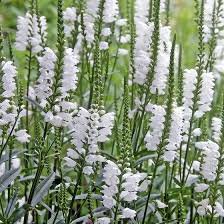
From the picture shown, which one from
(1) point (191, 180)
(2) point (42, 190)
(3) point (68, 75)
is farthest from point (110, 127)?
(1) point (191, 180)

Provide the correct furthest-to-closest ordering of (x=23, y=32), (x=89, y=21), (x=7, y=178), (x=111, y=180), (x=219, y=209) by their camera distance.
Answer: (x=89, y=21), (x=23, y=32), (x=219, y=209), (x=7, y=178), (x=111, y=180)

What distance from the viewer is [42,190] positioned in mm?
4652

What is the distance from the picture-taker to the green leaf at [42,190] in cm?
463

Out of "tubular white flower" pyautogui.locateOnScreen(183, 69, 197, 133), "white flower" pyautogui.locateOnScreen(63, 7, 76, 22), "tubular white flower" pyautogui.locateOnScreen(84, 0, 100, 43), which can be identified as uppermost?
"white flower" pyautogui.locateOnScreen(63, 7, 76, 22)

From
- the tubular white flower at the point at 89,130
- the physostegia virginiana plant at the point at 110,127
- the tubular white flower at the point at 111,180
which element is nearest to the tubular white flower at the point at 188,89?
the physostegia virginiana plant at the point at 110,127

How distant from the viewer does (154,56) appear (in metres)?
4.90

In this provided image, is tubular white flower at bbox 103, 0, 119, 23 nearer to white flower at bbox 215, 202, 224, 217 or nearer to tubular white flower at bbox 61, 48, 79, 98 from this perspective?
tubular white flower at bbox 61, 48, 79, 98

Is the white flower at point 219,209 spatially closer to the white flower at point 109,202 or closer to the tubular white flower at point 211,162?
the tubular white flower at point 211,162

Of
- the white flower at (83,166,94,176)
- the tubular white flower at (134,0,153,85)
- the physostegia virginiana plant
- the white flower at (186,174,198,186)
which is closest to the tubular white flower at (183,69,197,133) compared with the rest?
the physostegia virginiana plant

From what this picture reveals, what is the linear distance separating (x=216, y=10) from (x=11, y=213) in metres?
2.68

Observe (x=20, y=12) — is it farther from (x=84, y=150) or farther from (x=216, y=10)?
(x=84, y=150)

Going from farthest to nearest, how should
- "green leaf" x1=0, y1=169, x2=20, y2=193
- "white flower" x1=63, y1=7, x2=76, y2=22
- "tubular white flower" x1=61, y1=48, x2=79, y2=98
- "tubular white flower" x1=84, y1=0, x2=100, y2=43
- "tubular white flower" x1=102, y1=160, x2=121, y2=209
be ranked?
"white flower" x1=63, y1=7, x2=76, y2=22, "tubular white flower" x1=84, y1=0, x2=100, y2=43, "green leaf" x1=0, y1=169, x2=20, y2=193, "tubular white flower" x1=61, y1=48, x2=79, y2=98, "tubular white flower" x1=102, y1=160, x2=121, y2=209

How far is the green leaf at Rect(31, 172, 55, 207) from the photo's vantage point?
15.2 ft

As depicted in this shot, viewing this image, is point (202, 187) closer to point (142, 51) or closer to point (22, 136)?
point (142, 51)
